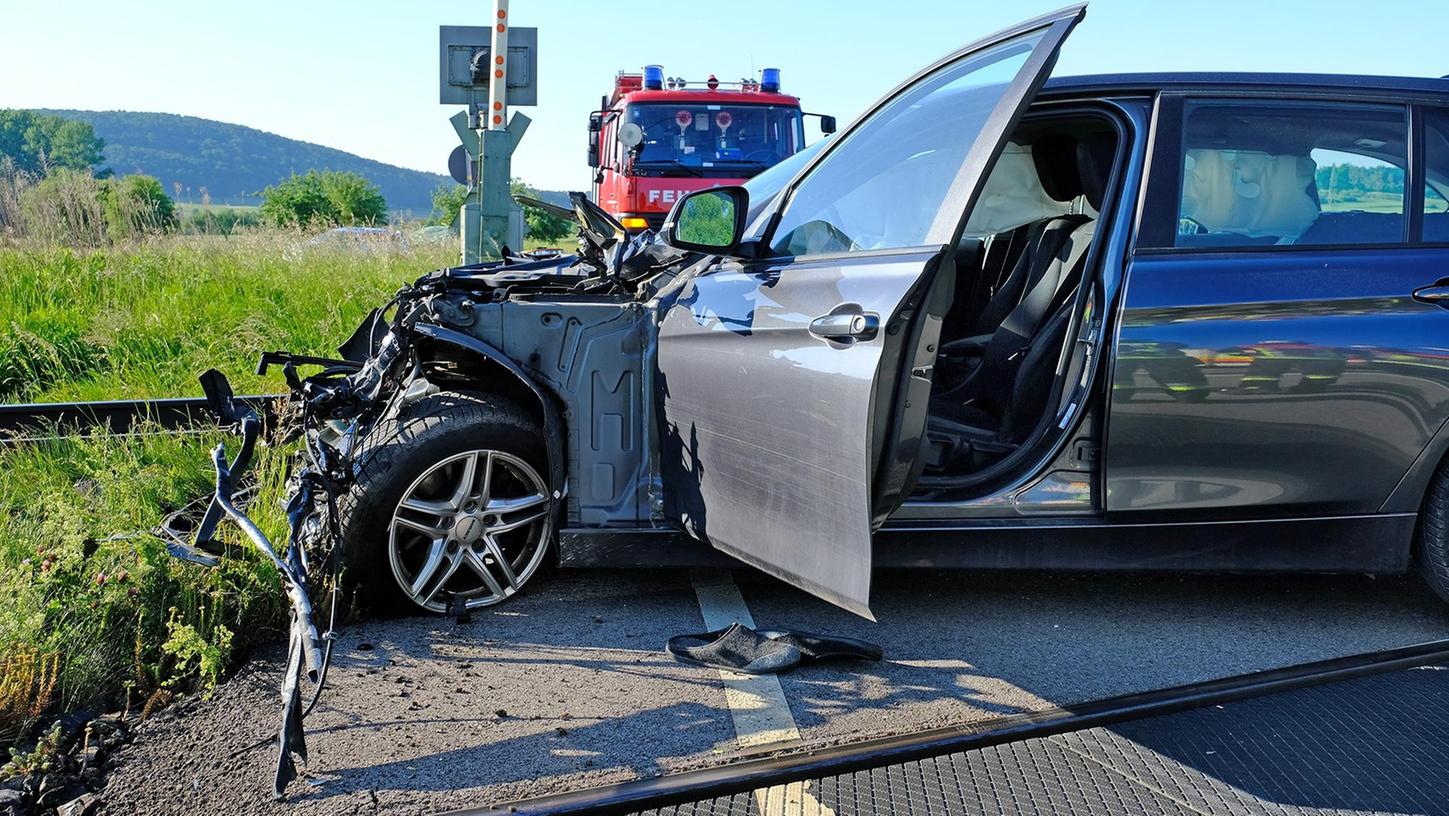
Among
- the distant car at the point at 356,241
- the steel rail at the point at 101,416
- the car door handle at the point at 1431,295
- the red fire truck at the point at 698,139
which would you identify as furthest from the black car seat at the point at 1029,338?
the red fire truck at the point at 698,139

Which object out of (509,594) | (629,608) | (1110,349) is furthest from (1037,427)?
(509,594)

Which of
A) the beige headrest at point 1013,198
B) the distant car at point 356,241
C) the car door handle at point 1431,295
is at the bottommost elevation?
the car door handle at point 1431,295

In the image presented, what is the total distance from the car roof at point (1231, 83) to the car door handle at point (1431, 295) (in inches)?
27.7

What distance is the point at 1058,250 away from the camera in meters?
4.35

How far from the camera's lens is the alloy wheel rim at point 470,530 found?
3691 millimetres

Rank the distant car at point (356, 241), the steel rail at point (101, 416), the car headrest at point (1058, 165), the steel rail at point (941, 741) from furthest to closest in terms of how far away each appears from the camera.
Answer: the distant car at point (356, 241)
the steel rail at point (101, 416)
the car headrest at point (1058, 165)
the steel rail at point (941, 741)

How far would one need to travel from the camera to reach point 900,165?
3.24 metres

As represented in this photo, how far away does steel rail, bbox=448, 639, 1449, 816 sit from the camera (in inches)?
101

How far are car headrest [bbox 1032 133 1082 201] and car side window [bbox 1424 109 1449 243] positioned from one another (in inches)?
45.0

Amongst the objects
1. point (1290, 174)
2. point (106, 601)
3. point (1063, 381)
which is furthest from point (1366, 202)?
point (106, 601)

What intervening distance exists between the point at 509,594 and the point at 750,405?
122 centimetres

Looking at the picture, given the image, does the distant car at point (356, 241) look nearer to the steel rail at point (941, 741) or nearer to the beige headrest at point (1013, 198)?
the beige headrest at point (1013, 198)

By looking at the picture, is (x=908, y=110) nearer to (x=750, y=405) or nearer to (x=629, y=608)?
(x=750, y=405)

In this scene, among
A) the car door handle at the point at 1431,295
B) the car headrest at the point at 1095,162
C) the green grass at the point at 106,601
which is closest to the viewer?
the green grass at the point at 106,601
